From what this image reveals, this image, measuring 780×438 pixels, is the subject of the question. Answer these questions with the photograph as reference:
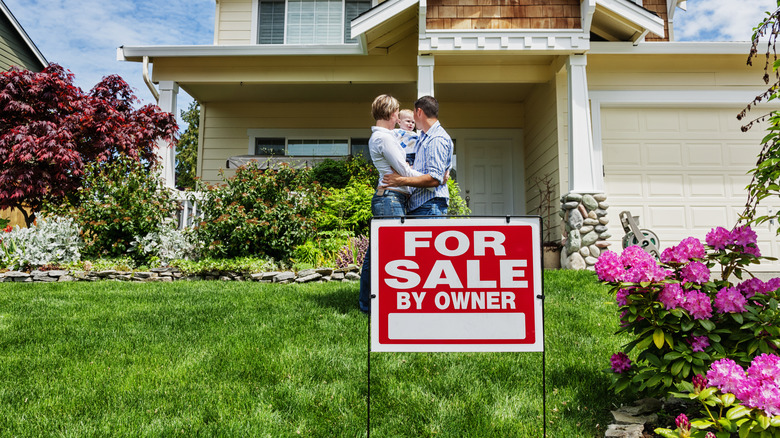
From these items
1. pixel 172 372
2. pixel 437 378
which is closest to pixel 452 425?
pixel 437 378

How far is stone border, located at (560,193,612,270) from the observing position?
6.49 metres

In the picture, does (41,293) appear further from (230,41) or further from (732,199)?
(732,199)

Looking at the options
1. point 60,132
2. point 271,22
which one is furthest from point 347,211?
point 271,22

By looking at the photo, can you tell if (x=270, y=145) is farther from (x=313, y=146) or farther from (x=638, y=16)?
(x=638, y=16)

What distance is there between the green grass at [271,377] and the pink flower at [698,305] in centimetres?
64

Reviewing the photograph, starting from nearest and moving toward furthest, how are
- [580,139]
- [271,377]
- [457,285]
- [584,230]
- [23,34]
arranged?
[457,285], [271,377], [584,230], [580,139], [23,34]

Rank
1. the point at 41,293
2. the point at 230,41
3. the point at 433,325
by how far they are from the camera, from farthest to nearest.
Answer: the point at 230,41 < the point at 41,293 < the point at 433,325

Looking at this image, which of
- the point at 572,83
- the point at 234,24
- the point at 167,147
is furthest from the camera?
the point at 234,24

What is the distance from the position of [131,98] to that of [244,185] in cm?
375

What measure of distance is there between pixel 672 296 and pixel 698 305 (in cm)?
10

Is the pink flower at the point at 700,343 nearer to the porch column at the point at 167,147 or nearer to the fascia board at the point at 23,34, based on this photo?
the porch column at the point at 167,147

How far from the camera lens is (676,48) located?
304 inches

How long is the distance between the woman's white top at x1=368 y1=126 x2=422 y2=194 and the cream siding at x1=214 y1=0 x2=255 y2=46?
741 centimetres

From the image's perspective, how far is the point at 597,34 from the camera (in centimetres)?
798
